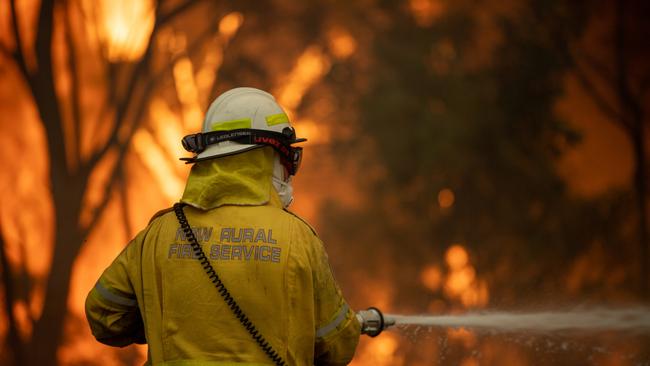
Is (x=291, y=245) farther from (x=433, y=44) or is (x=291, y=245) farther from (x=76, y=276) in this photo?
(x=433, y=44)

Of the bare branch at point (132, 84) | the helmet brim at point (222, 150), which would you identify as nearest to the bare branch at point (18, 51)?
the bare branch at point (132, 84)

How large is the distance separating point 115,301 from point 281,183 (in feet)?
2.24

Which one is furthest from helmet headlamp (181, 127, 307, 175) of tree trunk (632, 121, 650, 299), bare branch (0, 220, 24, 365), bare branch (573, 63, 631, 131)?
tree trunk (632, 121, 650, 299)

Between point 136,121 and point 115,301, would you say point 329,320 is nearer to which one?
point 115,301

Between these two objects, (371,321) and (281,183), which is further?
(371,321)

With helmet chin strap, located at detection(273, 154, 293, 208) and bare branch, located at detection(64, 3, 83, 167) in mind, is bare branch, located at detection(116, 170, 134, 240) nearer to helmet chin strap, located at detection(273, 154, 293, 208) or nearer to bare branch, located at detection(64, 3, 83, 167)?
bare branch, located at detection(64, 3, 83, 167)

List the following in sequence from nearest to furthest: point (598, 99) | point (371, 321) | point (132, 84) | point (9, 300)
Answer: point (371, 321), point (9, 300), point (132, 84), point (598, 99)

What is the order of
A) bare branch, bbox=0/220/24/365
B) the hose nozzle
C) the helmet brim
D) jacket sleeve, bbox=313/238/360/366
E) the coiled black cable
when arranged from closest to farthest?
the coiled black cable, jacket sleeve, bbox=313/238/360/366, the helmet brim, the hose nozzle, bare branch, bbox=0/220/24/365

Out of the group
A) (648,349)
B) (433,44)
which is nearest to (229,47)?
(433,44)

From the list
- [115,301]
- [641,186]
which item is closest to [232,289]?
[115,301]

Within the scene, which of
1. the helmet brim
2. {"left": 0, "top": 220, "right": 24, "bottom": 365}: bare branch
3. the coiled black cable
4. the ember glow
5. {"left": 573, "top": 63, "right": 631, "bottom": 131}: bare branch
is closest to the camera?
the coiled black cable

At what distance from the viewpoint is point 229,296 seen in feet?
8.34

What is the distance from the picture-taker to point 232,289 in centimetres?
255

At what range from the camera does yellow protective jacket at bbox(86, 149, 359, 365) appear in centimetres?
255
